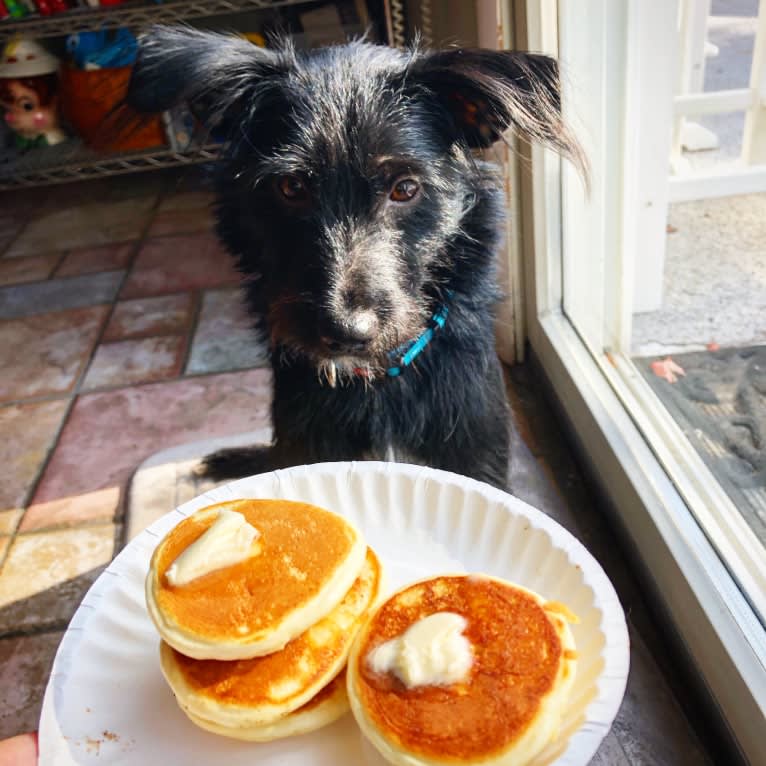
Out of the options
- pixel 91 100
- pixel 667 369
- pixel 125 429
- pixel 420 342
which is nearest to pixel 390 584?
pixel 420 342

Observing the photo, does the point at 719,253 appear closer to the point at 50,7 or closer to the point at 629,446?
the point at 629,446

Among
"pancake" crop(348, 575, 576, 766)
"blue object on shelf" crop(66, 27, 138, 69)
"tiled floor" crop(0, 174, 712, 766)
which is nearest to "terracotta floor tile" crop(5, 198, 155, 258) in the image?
"tiled floor" crop(0, 174, 712, 766)

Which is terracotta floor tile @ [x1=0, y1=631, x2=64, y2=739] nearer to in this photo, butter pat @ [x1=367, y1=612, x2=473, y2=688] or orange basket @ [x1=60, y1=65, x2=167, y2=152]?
butter pat @ [x1=367, y1=612, x2=473, y2=688]

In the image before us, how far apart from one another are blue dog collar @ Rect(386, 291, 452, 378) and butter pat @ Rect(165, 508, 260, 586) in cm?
54

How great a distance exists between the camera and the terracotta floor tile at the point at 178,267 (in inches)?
107

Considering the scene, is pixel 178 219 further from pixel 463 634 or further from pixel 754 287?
pixel 463 634

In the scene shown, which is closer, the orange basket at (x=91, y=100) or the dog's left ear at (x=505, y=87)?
the dog's left ear at (x=505, y=87)

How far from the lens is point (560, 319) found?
1.77 meters

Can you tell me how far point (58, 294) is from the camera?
2.76 meters

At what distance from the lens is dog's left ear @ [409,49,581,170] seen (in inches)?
38.4

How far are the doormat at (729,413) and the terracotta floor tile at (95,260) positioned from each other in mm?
2254

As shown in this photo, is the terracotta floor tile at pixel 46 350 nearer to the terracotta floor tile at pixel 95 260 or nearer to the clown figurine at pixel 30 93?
the terracotta floor tile at pixel 95 260

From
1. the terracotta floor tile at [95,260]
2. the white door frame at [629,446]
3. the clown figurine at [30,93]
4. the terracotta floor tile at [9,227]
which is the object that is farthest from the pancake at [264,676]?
the clown figurine at [30,93]

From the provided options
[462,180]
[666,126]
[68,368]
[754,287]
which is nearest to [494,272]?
[462,180]
